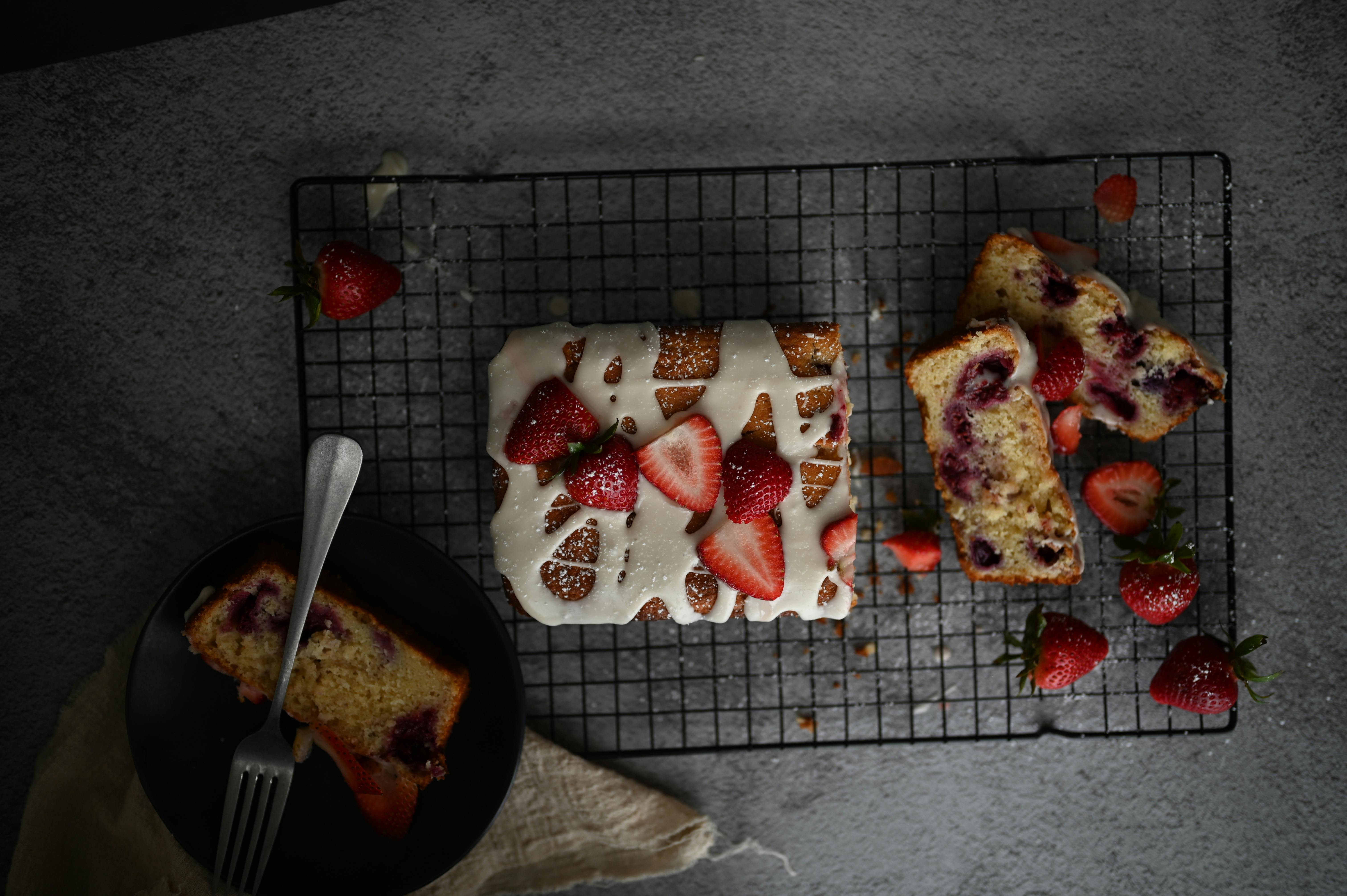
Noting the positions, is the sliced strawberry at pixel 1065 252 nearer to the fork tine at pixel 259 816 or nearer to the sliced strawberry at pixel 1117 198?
the sliced strawberry at pixel 1117 198

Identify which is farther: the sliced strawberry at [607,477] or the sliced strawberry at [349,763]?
the sliced strawberry at [349,763]

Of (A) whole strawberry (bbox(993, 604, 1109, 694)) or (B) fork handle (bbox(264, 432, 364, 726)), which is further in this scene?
(A) whole strawberry (bbox(993, 604, 1109, 694))

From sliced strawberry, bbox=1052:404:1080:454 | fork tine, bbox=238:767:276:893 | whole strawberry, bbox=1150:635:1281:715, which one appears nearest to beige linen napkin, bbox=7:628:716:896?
fork tine, bbox=238:767:276:893

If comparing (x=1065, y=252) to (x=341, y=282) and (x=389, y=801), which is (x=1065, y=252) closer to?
(x=341, y=282)

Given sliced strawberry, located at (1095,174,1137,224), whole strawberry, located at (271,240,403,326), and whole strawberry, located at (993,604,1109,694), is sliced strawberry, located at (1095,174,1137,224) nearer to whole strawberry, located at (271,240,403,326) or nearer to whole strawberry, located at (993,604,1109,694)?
whole strawberry, located at (993,604,1109,694)

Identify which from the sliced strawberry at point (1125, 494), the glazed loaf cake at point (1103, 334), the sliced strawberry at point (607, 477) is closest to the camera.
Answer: the sliced strawberry at point (607, 477)

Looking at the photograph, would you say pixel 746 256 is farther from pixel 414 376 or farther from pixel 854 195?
pixel 414 376

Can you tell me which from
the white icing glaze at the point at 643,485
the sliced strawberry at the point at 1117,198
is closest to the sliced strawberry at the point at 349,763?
the white icing glaze at the point at 643,485
